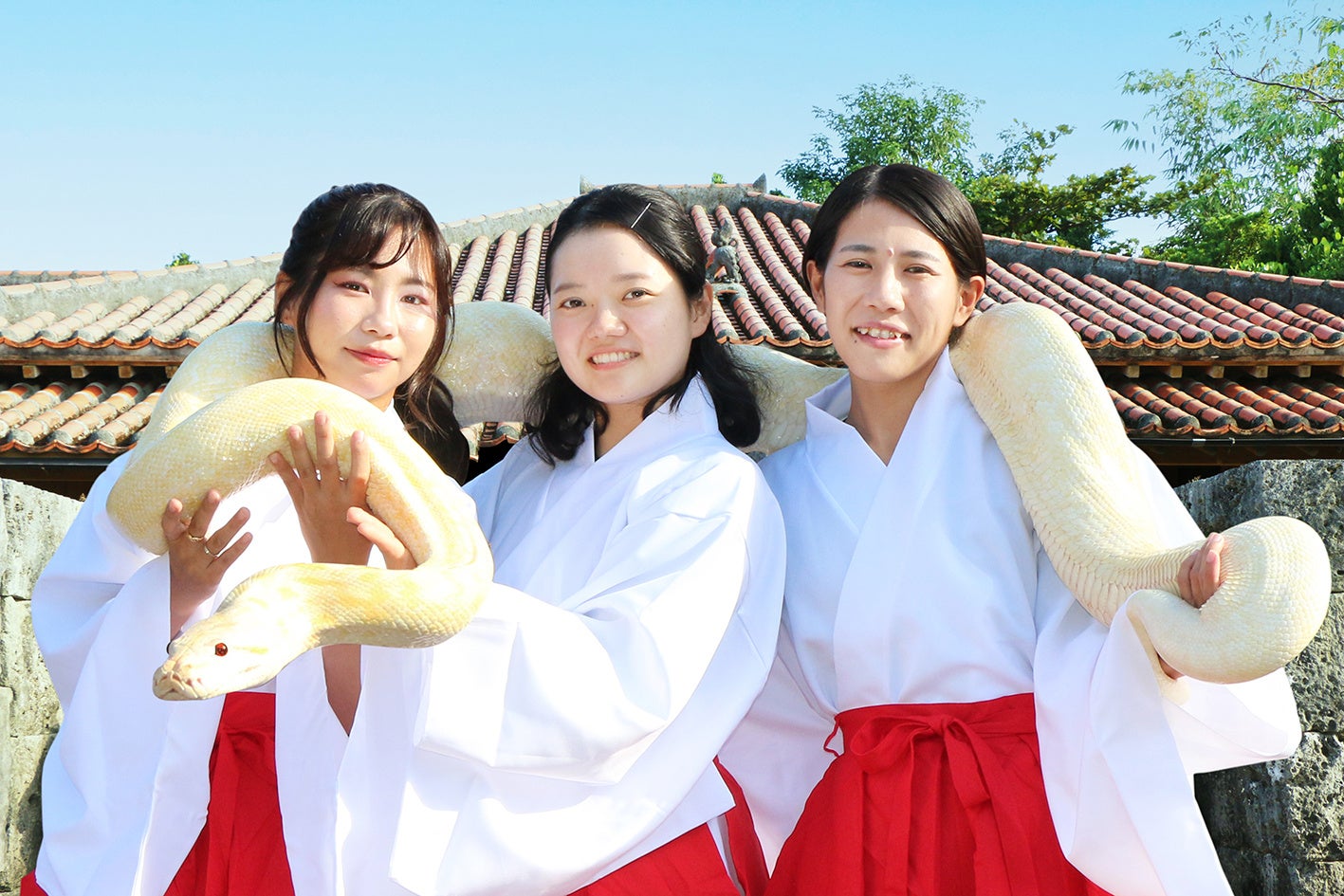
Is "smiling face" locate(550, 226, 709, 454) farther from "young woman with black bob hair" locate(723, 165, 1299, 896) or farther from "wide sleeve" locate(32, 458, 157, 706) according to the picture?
"wide sleeve" locate(32, 458, 157, 706)

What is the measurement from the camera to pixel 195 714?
108 inches

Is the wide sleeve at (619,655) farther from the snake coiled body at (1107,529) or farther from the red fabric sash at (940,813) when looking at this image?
the snake coiled body at (1107,529)

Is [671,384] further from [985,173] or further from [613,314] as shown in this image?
[985,173]

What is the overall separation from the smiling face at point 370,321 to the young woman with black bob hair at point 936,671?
3.69 ft

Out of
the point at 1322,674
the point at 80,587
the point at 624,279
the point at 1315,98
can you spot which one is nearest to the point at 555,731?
the point at 624,279

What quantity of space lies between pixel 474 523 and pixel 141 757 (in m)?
1.01

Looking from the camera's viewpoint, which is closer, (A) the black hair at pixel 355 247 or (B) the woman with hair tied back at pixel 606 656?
(B) the woman with hair tied back at pixel 606 656

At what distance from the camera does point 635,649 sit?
8.21 ft

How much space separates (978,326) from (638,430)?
1.02 m

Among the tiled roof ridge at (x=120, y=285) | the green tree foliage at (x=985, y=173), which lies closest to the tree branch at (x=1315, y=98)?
the green tree foliage at (x=985, y=173)

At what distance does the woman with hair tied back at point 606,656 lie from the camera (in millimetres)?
2406

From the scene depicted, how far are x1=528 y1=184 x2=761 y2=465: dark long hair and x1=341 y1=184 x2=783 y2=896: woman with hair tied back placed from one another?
0.01 m

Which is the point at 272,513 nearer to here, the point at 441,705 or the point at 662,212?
the point at 441,705

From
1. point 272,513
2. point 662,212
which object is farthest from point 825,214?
point 272,513
